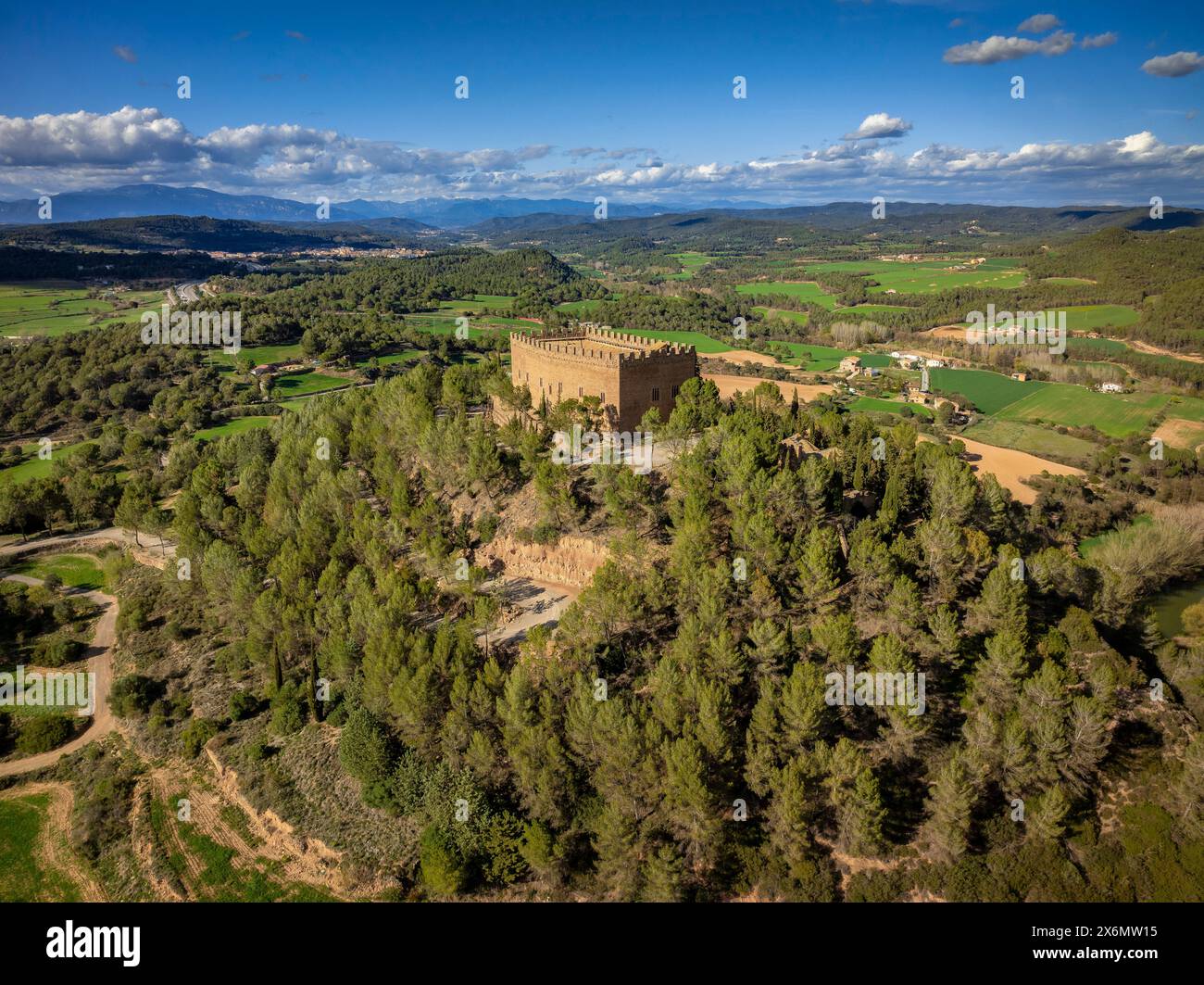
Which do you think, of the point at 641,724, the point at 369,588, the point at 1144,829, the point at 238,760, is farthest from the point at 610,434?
the point at 1144,829

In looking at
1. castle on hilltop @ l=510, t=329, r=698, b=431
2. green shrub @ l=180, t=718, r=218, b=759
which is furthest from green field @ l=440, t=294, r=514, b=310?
green shrub @ l=180, t=718, r=218, b=759

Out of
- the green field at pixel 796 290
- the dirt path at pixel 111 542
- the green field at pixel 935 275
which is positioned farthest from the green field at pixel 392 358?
the green field at pixel 935 275

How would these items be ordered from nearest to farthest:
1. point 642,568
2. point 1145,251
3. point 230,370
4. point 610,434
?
point 642,568
point 610,434
point 230,370
point 1145,251

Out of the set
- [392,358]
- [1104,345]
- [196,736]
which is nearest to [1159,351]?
[1104,345]

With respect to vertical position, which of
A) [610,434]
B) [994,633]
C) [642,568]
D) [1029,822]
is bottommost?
[1029,822]

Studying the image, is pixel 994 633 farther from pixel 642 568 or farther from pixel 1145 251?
pixel 1145 251

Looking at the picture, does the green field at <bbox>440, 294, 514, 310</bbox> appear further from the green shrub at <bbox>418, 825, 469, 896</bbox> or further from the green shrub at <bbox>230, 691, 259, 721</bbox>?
the green shrub at <bbox>418, 825, 469, 896</bbox>

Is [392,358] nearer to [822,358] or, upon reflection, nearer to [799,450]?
[822,358]

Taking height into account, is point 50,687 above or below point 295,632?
below
